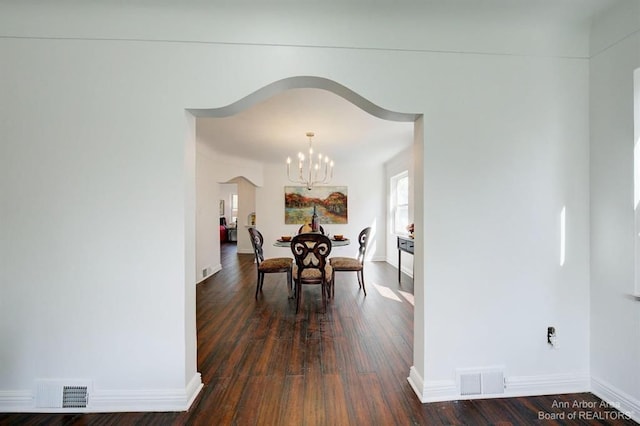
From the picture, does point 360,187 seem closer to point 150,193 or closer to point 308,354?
point 308,354

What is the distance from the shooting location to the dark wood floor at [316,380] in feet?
4.83

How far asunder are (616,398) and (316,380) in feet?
6.06

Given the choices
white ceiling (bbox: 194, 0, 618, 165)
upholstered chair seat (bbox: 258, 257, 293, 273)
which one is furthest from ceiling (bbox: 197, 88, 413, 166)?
upholstered chair seat (bbox: 258, 257, 293, 273)

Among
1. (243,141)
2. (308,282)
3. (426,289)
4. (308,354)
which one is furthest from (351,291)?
(243,141)

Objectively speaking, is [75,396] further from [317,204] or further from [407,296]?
[317,204]

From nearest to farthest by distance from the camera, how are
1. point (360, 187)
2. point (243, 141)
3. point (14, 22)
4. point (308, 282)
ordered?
point (14, 22), point (308, 282), point (243, 141), point (360, 187)

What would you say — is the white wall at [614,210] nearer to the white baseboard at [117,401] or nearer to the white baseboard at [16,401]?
the white baseboard at [117,401]

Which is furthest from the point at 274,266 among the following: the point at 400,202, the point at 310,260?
the point at 400,202

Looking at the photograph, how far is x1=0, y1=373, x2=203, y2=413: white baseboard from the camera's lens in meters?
1.53

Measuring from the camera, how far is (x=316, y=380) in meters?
1.79

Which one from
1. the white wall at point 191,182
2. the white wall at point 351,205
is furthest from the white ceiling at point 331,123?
the white wall at point 351,205

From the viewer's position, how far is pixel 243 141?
424 centimetres

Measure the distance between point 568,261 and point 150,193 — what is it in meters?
2.77

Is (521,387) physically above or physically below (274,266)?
below
